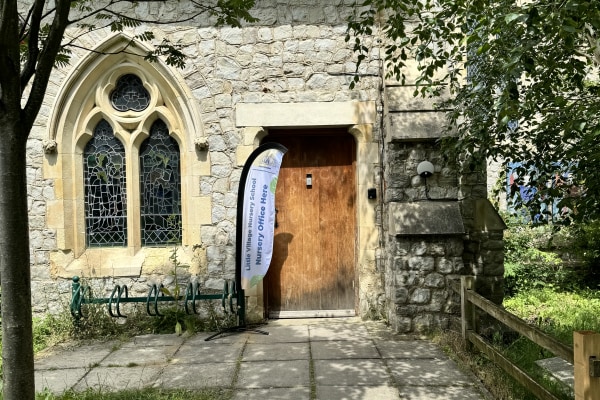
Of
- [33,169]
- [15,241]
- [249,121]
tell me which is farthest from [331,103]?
[15,241]

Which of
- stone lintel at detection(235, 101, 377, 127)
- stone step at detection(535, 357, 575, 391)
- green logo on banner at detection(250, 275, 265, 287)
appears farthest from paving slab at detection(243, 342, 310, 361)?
stone lintel at detection(235, 101, 377, 127)

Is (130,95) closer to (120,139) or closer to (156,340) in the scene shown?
(120,139)

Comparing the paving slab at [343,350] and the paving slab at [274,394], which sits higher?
the paving slab at [274,394]

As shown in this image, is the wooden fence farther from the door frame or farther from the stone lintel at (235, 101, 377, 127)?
the stone lintel at (235, 101, 377, 127)

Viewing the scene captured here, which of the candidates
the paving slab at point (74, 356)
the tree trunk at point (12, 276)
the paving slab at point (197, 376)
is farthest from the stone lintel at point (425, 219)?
the tree trunk at point (12, 276)

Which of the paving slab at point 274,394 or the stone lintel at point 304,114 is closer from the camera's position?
the paving slab at point 274,394

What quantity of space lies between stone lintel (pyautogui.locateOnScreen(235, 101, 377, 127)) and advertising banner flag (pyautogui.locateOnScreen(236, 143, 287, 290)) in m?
0.62

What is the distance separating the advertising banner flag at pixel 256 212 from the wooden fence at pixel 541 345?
218cm

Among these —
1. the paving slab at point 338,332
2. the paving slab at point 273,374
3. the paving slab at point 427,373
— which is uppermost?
the paving slab at point 273,374

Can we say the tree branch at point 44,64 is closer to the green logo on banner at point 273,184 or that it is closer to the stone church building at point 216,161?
the green logo on banner at point 273,184

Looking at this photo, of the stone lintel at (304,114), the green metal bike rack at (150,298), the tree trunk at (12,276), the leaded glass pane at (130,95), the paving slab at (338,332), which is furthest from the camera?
the leaded glass pane at (130,95)

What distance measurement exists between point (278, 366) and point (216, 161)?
2.65 meters

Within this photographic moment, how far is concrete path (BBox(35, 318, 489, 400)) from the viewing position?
3764 millimetres

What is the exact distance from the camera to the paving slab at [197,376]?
3.88 metres
